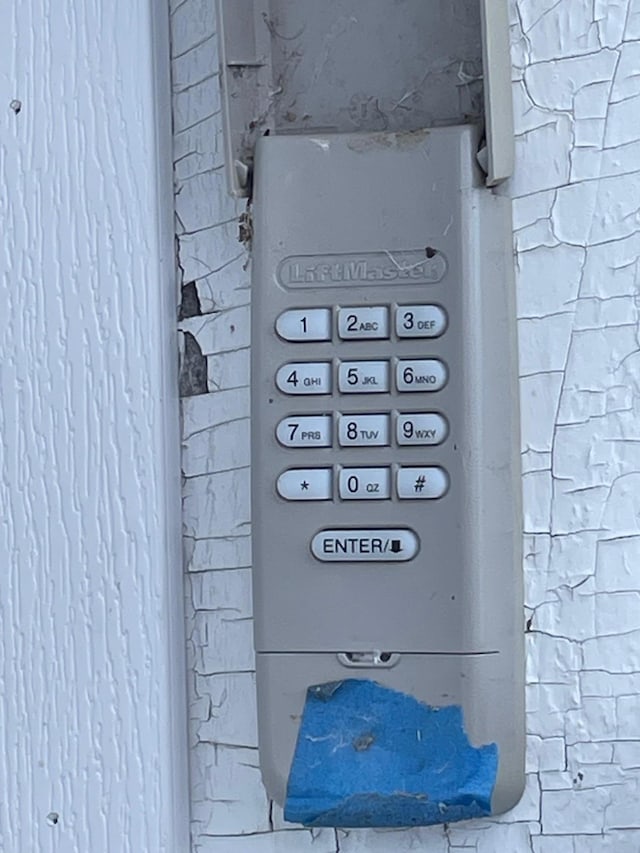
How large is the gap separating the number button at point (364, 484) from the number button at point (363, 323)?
55mm

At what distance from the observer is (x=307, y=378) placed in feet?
1.75

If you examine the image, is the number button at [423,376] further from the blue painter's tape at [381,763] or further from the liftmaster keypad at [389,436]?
the blue painter's tape at [381,763]

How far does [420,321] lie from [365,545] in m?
0.09

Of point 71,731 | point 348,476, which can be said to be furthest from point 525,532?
point 71,731

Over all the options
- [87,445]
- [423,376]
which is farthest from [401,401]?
[87,445]

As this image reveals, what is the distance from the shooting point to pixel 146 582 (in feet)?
1.82

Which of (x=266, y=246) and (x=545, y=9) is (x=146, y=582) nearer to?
(x=266, y=246)

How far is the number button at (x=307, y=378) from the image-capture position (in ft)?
1.74

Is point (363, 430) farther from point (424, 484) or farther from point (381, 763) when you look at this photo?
point (381, 763)

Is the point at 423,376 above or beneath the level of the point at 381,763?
above

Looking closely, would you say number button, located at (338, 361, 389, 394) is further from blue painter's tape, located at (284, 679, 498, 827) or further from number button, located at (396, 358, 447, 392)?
blue painter's tape, located at (284, 679, 498, 827)

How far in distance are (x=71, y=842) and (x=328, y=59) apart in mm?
→ 354

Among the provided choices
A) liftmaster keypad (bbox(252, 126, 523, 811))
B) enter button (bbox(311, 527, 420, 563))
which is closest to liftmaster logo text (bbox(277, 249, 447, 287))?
liftmaster keypad (bbox(252, 126, 523, 811))

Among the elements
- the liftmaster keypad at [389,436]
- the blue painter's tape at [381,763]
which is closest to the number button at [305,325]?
the liftmaster keypad at [389,436]
